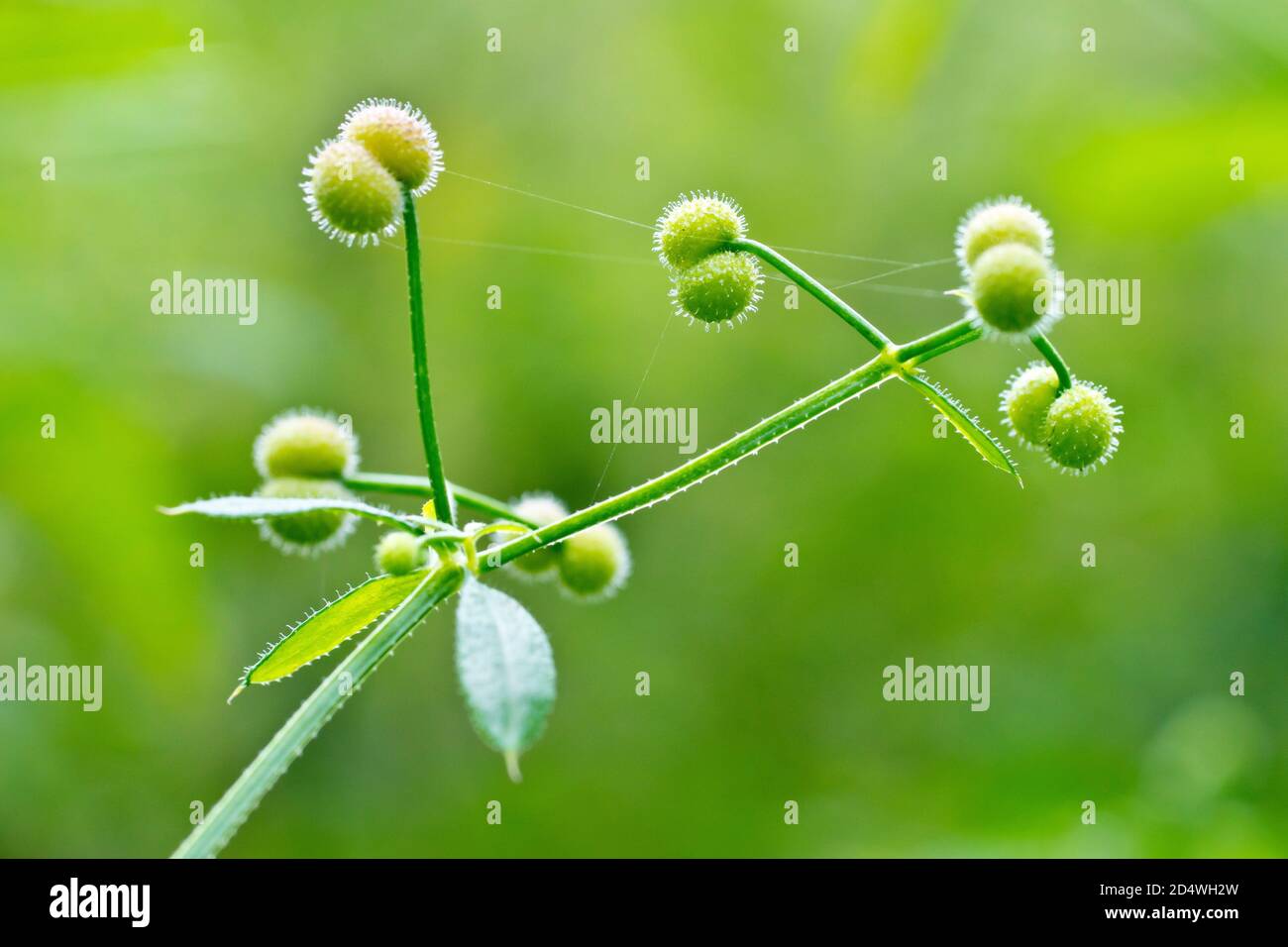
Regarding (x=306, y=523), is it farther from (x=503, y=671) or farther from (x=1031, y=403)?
(x=1031, y=403)

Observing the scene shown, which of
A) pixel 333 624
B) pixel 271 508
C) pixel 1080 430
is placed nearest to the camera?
pixel 271 508

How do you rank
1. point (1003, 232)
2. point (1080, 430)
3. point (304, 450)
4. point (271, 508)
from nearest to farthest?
point (271, 508), point (1003, 232), point (1080, 430), point (304, 450)

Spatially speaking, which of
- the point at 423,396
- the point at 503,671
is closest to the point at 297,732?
the point at 503,671

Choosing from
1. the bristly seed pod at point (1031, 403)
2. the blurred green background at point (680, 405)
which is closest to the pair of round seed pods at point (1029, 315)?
the bristly seed pod at point (1031, 403)

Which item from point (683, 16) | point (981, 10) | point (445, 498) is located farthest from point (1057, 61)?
point (445, 498)

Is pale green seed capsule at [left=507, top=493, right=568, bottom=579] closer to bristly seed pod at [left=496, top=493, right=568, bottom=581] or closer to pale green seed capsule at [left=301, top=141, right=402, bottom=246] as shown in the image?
bristly seed pod at [left=496, top=493, right=568, bottom=581]

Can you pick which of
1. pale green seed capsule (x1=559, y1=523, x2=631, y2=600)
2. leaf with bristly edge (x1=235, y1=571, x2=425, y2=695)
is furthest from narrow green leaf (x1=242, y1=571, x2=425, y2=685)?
pale green seed capsule (x1=559, y1=523, x2=631, y2=600)
